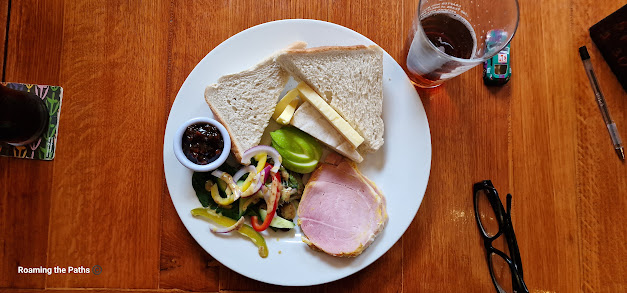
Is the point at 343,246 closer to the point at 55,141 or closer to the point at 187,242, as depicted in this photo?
the point at 187,242

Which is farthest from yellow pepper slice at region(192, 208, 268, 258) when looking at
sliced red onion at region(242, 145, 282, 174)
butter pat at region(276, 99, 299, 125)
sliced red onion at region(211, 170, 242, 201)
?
butter pat at region(276, 99, 299, 125)

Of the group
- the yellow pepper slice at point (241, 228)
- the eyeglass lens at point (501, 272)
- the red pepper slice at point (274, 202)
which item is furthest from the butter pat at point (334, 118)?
the eyeglass lens at point (501, 272)

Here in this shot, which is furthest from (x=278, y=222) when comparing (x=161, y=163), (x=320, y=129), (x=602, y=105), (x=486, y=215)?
(x=602, y=105)

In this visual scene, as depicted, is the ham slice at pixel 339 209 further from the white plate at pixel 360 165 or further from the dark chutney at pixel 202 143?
the dark chutney at pixel 202 143

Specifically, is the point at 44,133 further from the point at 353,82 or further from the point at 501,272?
the point at 501,272

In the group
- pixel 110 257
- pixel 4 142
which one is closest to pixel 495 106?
pixel 110 257
